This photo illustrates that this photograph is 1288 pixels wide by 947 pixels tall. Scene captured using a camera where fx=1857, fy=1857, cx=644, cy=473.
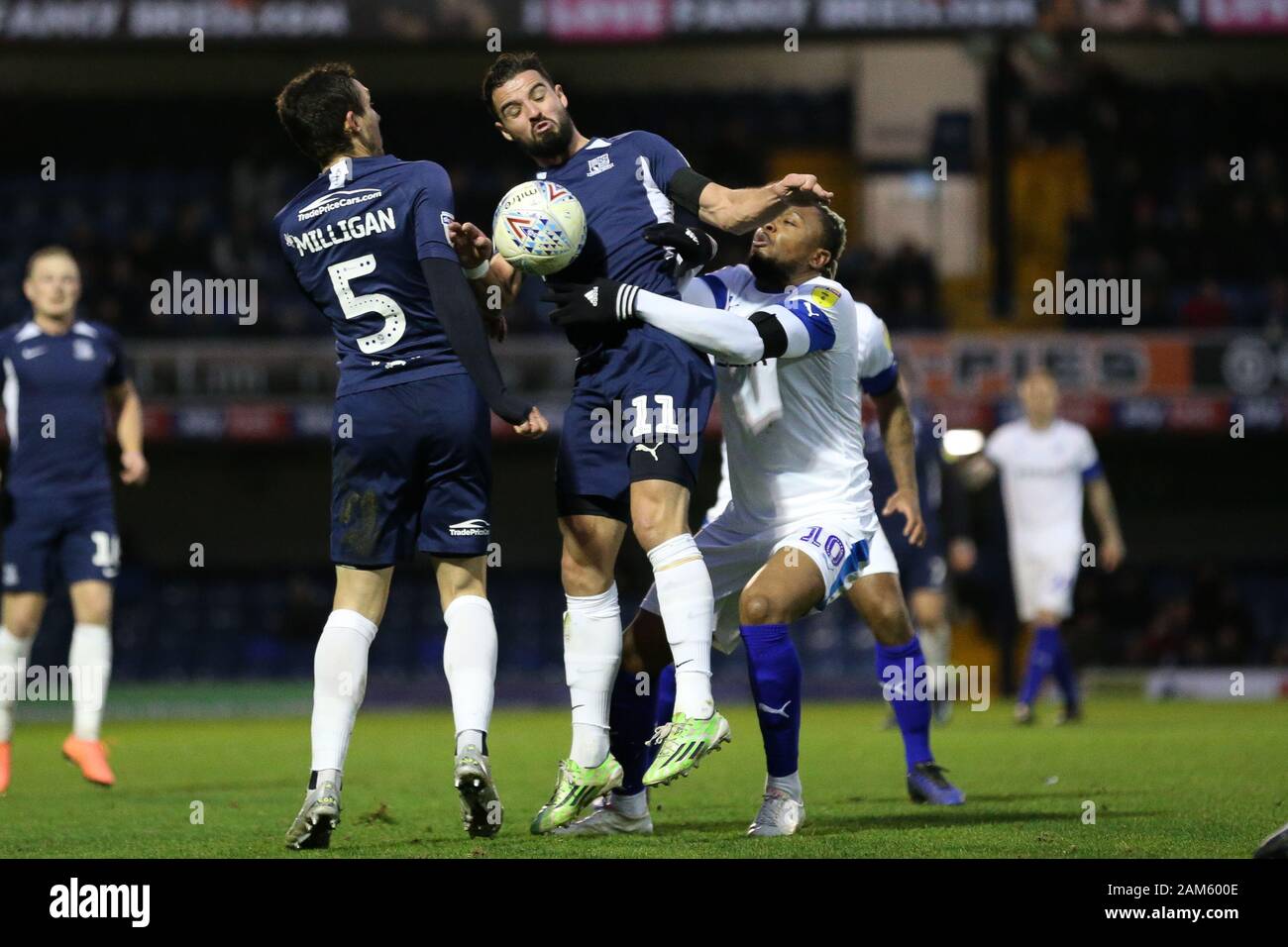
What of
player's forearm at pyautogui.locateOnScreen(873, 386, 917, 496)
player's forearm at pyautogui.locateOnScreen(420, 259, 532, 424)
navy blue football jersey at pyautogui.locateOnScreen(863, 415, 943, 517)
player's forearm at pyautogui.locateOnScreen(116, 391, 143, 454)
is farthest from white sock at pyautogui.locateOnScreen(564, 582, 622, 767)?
player's forearm at pyautogui.locateOnScreen(116, 391, 143, 454)

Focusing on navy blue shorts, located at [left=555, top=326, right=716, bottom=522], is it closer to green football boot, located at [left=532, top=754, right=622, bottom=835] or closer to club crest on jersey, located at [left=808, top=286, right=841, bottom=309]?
club crest on jersey, located at [left=808, top=286, right=841, bottom=309]

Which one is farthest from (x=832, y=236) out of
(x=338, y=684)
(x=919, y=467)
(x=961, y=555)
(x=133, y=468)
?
(x=961, y=555)

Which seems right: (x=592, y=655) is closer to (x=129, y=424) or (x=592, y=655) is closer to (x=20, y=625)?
(x=20, y=625)

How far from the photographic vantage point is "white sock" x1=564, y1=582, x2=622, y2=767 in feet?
19.1

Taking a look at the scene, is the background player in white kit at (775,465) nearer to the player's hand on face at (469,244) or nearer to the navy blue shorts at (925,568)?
the player's hand on face at (469,244)

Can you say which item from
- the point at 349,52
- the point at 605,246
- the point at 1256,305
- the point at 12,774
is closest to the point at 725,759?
the point at 12,774

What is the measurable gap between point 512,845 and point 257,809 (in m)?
1.96

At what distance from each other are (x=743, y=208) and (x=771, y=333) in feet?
1.31

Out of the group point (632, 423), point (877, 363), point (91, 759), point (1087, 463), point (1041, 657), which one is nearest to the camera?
point (632, 423)

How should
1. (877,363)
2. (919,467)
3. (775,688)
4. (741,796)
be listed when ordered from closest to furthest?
(775,688) < (877,363) < (741,796) < (919,467)

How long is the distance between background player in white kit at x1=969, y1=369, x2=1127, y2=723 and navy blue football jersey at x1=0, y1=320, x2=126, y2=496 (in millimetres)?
6381

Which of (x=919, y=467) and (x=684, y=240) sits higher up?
(x=684, y=240)

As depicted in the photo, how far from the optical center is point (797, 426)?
245 inches
